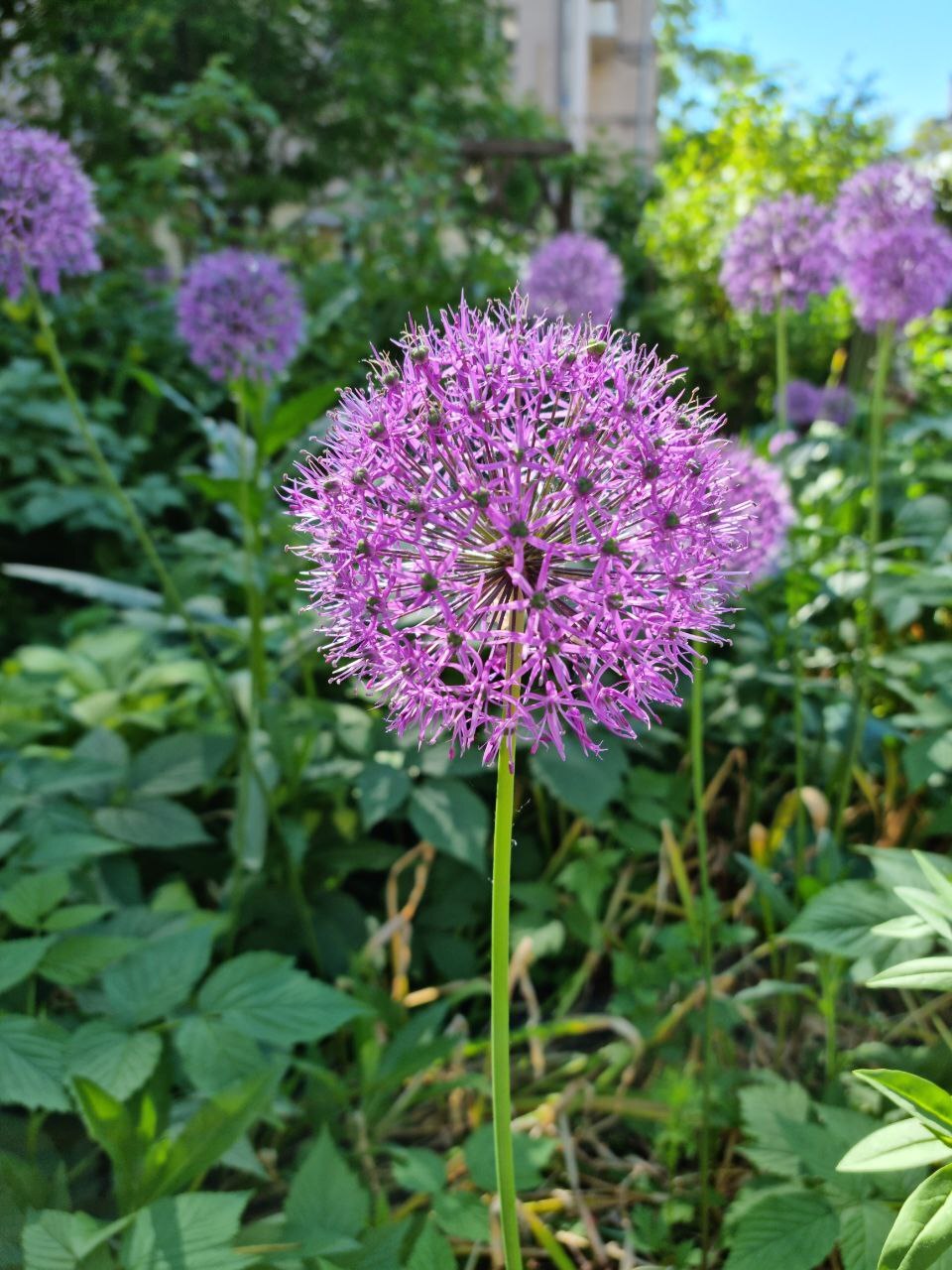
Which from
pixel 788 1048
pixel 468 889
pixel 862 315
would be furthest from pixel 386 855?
pixel 862 315

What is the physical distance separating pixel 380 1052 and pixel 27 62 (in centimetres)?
607

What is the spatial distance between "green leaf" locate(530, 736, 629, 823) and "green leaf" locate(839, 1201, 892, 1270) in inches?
42.5

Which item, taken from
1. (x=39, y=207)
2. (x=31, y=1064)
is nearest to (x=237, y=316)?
(x=39, y=207)

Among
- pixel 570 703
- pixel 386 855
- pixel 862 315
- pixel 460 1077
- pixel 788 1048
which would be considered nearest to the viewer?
pixel 570 703

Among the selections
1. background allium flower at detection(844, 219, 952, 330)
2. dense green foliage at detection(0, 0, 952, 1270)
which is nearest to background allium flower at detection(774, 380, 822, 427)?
dense green foliage at detection(0, 0, 952, 1270)

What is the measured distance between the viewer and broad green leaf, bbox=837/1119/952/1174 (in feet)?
3.19

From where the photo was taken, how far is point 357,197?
727cm

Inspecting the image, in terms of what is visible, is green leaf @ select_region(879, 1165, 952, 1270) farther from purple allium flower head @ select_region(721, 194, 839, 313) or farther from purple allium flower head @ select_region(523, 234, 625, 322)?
purple allium flower head @ select_region(523, 234, 625, 322)

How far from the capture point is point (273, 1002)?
1.50 m

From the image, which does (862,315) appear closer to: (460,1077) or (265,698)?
(265,698)

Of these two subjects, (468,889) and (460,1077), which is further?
(468,889)

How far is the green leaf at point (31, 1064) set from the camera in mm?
1254

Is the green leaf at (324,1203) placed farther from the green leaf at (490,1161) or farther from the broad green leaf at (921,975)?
the broad green leaf at (921,975)

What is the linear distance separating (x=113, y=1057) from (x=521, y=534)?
39.3 inches
